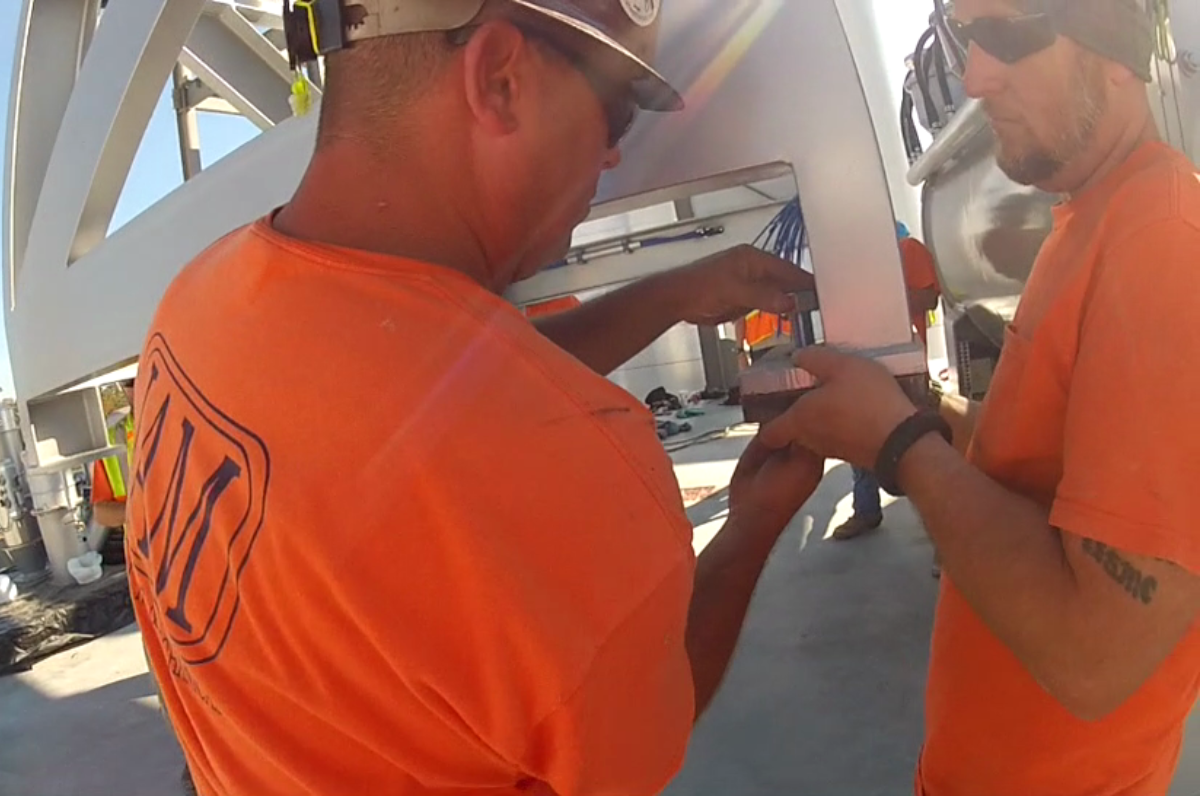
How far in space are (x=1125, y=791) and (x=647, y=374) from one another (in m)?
13.3

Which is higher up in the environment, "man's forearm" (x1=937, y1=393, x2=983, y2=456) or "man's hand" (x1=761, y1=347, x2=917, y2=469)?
"man's hand" (x1=761, y1=347, x2=917, y2=469)

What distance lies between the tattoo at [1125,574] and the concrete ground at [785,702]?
44.1 inches

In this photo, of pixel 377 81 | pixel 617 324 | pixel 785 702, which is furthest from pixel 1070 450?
pixel 785 702

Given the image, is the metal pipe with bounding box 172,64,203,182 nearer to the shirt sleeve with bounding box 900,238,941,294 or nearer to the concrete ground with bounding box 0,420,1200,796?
the concrete ground with bounding box 0,420,1200,796

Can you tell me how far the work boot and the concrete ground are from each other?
0.32ft

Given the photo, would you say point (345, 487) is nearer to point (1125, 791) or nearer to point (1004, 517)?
point (1004, 517)

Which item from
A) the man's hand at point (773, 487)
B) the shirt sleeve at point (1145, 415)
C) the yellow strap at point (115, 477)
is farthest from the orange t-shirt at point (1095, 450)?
the yellow strap at point (115, 477)

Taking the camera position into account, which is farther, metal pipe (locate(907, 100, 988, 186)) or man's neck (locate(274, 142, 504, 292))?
metal pipe (locate(907, 100, 988, 186))

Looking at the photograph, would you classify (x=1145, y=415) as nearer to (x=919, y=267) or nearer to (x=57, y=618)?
(x=919, y=267)

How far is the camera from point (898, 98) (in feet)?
10.3

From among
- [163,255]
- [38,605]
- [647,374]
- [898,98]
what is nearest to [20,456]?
[38,605]

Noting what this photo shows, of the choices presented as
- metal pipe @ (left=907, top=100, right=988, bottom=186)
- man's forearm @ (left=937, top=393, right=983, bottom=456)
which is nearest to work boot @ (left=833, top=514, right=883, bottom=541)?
metal pipe @ (left=907, top=100, right=988, bottom=186)

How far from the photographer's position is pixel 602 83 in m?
0.75

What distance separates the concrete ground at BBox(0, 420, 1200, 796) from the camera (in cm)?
282
